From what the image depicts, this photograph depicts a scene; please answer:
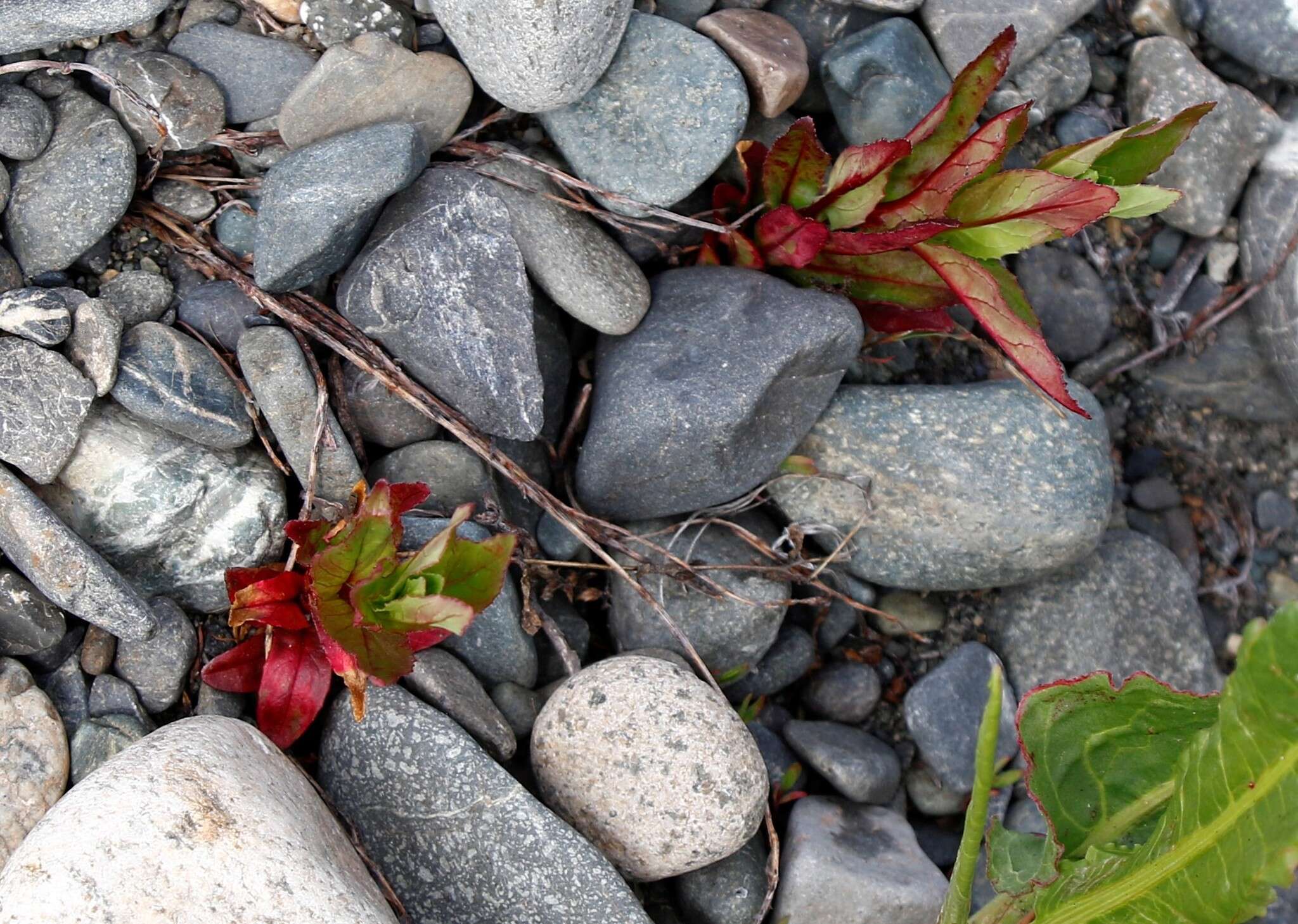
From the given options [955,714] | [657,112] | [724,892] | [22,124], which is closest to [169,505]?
[22,124]

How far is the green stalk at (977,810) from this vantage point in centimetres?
129

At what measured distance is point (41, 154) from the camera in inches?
102

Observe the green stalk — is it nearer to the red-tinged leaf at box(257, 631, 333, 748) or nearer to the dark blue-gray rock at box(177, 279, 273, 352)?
the red-tinged leaf at box(257, 631, 333, 748)

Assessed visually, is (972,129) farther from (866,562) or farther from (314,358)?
(314,358)

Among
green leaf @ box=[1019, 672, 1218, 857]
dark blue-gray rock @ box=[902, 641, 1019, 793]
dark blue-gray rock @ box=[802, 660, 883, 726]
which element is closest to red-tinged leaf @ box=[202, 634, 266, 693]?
dark blue-gray rock @ box=[802, 660, 883, 726]

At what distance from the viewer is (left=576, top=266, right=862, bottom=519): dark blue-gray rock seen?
9.11 ft

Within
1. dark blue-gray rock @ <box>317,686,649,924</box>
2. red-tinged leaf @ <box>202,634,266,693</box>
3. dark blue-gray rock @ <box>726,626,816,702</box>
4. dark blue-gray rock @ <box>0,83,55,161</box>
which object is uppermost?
dark blue-gray rock @ <box>0,83,55,161</box>

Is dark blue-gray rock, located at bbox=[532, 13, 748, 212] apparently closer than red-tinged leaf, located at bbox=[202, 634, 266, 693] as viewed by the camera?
No

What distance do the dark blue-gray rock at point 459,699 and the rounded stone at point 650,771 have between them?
0.10 meters

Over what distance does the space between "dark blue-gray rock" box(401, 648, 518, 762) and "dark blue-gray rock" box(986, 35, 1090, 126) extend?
230 cm

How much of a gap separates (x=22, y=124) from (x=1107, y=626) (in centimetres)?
322

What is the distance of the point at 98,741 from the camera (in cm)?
238

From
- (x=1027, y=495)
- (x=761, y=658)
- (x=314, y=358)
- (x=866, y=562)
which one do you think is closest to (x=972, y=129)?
(x=1027, y=495)

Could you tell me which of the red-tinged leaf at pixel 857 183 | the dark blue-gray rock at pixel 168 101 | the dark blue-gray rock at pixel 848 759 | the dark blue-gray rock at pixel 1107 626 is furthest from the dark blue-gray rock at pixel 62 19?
the dark blue-gray rock at pixel 1107 626
